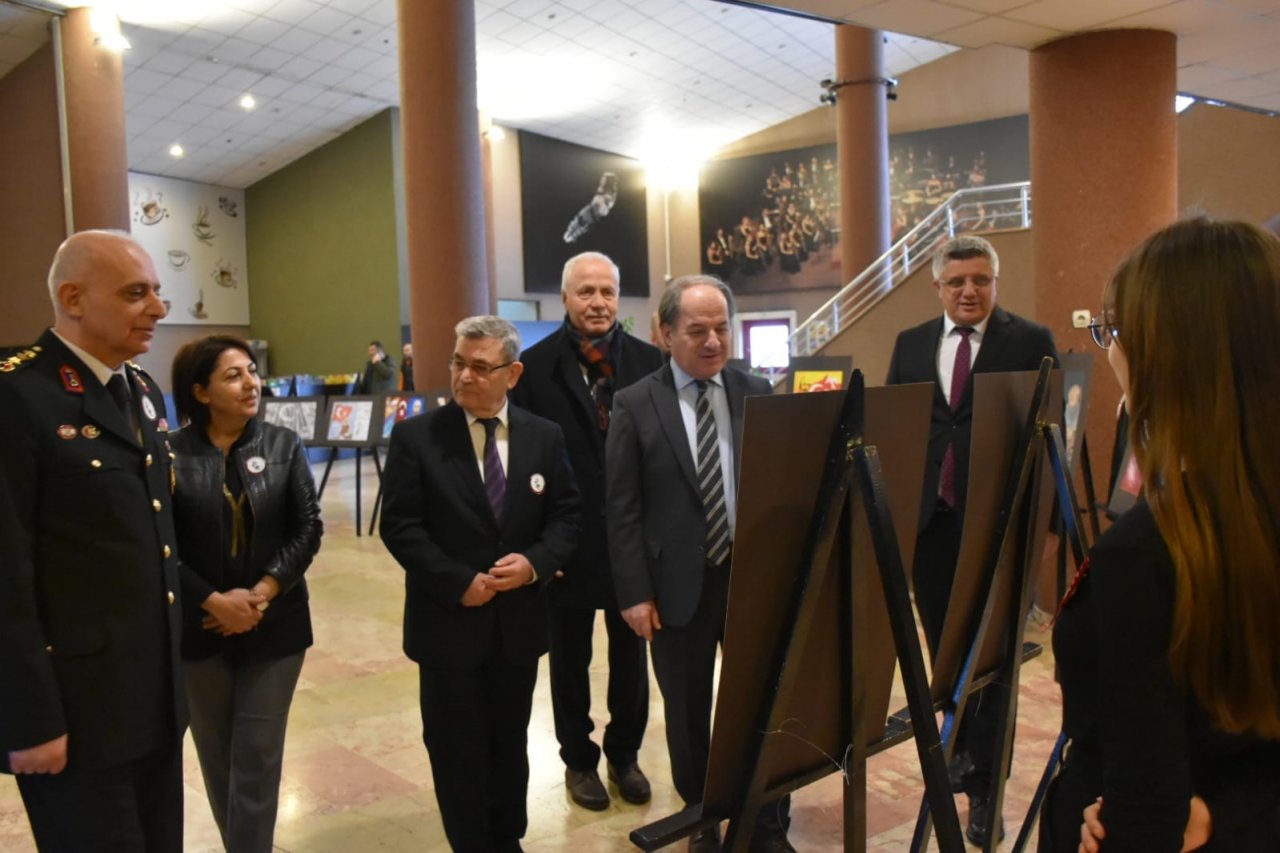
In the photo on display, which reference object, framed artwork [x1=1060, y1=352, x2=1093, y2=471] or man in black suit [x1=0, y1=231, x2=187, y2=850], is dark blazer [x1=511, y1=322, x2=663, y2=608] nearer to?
man in black suit [x1=0, y1=231, x2=187, y2=850]

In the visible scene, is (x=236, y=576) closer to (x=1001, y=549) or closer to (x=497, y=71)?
(x=1001, y=549)

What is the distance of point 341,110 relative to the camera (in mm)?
17156

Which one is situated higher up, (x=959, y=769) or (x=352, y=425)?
(x=352, y=425)

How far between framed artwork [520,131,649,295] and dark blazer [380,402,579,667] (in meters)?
16.8

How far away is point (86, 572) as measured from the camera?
1.81 metres

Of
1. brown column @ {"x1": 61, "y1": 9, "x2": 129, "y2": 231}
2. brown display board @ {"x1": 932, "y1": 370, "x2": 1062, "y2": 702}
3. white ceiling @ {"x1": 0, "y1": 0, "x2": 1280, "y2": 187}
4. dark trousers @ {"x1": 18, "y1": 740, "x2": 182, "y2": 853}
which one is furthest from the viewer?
white ceiling @ {"x1": 0, "y1": 0, "x2": 1280, "y2": 187}

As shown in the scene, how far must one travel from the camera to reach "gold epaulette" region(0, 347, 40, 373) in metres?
1.76

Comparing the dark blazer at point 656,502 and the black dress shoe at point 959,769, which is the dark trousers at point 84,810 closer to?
the dark blazer at point 656,502

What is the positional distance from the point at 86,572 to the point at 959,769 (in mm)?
2506

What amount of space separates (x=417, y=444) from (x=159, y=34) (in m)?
13.7

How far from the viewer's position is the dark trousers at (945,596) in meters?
2.92

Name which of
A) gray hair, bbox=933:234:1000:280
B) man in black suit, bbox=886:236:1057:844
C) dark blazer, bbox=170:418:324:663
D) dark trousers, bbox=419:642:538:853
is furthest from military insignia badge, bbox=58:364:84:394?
gray hair, bbox=933:234:1000:280

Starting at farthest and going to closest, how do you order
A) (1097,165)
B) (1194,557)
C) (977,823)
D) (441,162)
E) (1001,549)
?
(441,162), (1097,165), (977,823), (1001,549), (1194,557)

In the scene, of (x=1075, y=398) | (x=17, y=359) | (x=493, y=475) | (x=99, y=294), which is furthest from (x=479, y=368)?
(x=1075, y=398)
